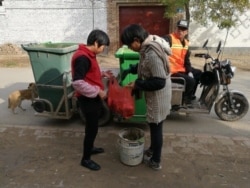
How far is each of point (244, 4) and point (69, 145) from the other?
7853mm

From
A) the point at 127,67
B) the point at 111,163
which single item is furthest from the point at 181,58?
the point at 111,163

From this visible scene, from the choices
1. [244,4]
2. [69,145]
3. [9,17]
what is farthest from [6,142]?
[9,17]

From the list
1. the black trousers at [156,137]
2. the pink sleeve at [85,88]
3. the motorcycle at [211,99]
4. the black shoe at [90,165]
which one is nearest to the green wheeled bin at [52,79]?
the motorcycle at [211,99]

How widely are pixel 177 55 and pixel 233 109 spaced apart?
Answer: 1386mm

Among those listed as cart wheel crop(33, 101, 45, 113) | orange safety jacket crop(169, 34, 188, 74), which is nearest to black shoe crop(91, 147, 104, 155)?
cart wheel crop(33, 101, 45, 113)

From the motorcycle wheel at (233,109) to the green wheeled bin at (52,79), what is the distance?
8.17 ft

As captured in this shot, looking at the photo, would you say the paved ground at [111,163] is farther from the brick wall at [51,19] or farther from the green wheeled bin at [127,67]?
the brick wall at [51,19]

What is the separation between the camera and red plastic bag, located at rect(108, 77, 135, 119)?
3.64m

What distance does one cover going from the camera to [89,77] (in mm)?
3342

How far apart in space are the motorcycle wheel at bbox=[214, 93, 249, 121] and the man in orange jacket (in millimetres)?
550

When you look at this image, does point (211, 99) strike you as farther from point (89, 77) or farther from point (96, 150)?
point (89, 77)

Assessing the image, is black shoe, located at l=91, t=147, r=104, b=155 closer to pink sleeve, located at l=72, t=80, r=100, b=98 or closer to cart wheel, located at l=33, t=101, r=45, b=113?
pink sleeve, located at l=72, t=80, r=100, b=98

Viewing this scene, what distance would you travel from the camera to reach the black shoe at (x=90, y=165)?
3.61 m

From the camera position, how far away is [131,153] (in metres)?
3.63
